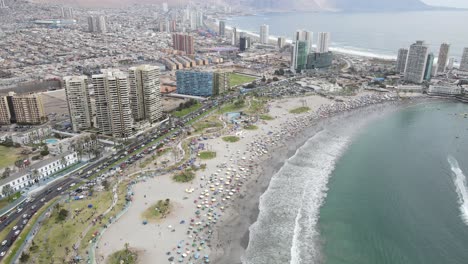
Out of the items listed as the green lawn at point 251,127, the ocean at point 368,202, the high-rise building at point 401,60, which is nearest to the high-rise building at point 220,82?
the green lawn at point 251,127

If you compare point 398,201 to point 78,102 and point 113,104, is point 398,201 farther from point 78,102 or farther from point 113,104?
point 78,102

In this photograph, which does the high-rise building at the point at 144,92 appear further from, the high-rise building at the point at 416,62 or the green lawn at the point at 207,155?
the high-rise building at the point at 416,62

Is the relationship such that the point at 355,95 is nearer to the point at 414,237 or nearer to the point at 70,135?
the point at 414,237

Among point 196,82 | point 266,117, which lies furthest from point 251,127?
point 196,82

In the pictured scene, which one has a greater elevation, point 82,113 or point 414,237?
point 82,113

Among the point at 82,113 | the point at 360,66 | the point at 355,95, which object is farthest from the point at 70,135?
the point at 360,66

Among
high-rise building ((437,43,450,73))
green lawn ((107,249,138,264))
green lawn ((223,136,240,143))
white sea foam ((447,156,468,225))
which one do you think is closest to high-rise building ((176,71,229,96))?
green lawn ((223,136,240,143))

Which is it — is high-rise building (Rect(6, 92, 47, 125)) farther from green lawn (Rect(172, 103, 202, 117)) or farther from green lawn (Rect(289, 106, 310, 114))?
green lawn (Rect(289, 106, 310, 114))
